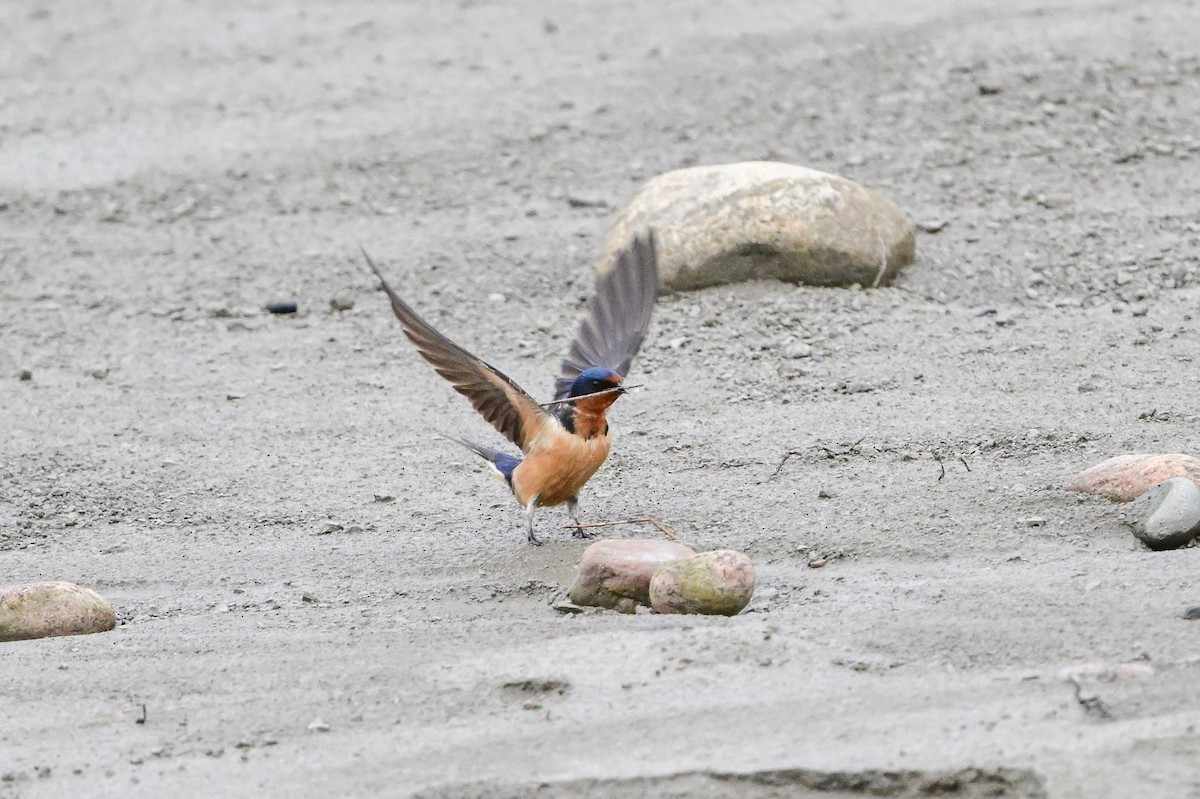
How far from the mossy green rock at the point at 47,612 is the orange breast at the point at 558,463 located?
1.31 m

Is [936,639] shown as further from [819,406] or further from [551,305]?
[551,305]

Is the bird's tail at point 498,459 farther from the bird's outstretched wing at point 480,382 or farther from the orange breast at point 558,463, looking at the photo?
the orange breast at point 558,463

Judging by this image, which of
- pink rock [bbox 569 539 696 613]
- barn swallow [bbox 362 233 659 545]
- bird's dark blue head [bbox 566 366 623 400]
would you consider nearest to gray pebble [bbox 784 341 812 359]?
barn swallow [bbox 362 233 659 545]

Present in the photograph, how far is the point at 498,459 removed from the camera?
559cm

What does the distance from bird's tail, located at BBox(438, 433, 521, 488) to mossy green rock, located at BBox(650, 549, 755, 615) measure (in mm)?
1201

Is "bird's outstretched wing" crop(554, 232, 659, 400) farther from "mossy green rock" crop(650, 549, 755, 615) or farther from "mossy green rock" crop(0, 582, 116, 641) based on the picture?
"mossy green rock" crop(0, 582, 116, 641)

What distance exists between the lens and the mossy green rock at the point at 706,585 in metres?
4.20

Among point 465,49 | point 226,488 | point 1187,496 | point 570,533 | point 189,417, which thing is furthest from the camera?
point 465,49

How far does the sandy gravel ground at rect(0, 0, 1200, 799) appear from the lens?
11.8 feet

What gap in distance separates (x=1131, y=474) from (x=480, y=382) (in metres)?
1.91

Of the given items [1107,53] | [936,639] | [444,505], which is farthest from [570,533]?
[1107,53]

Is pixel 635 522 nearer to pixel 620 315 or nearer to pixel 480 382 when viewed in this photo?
pixel 480 382

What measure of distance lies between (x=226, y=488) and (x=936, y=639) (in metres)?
3.00

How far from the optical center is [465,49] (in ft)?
33.3
